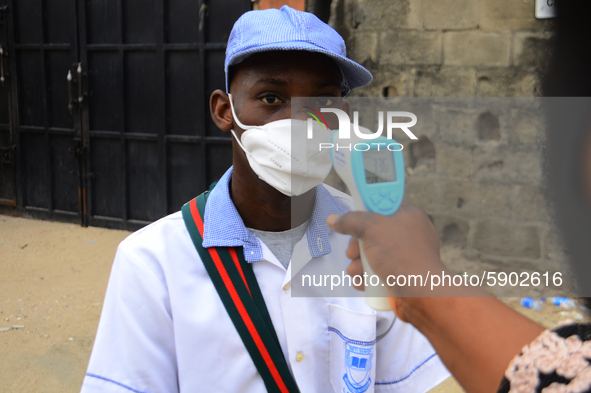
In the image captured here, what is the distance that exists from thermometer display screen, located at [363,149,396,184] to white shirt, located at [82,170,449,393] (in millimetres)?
482

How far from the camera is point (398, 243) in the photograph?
0.87 meters

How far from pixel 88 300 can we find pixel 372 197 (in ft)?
10.2

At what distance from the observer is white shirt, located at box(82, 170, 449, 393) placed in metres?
1.21

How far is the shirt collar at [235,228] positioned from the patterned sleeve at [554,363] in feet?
2.35

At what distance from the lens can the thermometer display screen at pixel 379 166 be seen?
3.09 ft

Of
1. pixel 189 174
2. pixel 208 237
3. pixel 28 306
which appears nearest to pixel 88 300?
pixel 28 306

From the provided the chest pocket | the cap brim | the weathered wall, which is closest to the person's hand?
the chest pocket

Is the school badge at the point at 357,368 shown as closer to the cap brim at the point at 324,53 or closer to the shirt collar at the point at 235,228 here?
the shirt collar at the point at 235,228

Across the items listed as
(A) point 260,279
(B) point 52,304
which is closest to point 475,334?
(A) point 260,279

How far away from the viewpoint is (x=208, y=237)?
130 centimetres

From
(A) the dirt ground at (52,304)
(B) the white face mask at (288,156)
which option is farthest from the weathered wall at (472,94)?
(B) the white face mask at (288,156)

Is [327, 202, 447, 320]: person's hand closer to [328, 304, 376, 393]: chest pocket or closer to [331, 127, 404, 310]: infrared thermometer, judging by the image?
[331, 127, 404, 310]: infrared thermometer

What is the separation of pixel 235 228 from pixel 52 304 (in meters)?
2.65

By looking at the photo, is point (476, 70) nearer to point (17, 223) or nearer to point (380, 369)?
point (380, 369)
